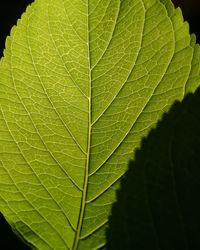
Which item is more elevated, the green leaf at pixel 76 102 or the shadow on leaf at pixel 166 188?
the green leaf at pixel 76 102

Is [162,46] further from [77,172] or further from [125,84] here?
[77,172]

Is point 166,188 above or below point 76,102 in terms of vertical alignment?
below

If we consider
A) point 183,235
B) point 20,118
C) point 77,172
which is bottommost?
point 183,235

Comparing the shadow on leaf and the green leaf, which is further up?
the green leaf

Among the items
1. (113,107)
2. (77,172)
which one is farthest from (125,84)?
(77,172)
